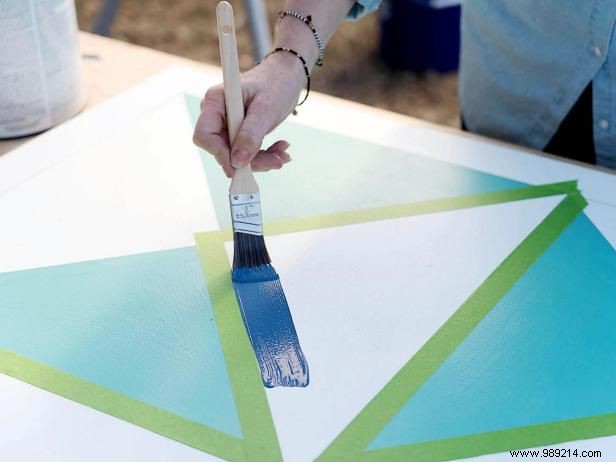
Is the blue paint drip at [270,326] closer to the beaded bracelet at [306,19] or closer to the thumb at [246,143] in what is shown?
the thumb at [246,143]

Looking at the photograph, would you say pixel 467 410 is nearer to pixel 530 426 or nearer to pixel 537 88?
pixel 530 426

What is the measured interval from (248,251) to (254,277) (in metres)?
0.03

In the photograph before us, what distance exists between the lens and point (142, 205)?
842mm

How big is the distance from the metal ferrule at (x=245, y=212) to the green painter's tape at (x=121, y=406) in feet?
0.65

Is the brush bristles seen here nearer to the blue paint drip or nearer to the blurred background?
the blue paint drip

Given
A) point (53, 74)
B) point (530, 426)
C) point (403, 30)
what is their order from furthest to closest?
point (403, 30), point (53, 74), point (530, 426)

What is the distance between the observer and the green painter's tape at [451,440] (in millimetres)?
A: 592

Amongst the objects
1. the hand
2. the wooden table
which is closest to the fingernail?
the hand

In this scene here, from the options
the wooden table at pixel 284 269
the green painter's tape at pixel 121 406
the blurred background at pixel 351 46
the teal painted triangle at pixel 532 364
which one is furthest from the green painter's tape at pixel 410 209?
the blurred background at pixel 351 46

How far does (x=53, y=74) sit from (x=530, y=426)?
630 millimetres

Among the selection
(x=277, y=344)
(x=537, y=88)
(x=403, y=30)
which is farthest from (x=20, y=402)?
(x=403, y=30)

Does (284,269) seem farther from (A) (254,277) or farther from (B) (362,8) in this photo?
(B) (362,8)

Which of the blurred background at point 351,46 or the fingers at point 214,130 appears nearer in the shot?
the fingers at point 214,130

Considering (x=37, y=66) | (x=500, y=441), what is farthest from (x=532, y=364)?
(x=37, y=66)
